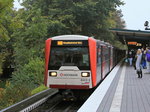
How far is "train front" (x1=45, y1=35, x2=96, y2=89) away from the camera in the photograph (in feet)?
40.0

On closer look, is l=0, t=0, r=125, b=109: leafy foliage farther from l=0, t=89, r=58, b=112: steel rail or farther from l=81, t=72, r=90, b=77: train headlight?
l=81, t=72, r=90, b=77: train headlight

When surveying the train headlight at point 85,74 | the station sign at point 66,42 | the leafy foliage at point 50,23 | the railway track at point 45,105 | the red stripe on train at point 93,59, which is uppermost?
the leafy foliage at point 50,23

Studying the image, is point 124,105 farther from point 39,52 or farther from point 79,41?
point 39,52

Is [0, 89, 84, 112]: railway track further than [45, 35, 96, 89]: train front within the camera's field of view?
No

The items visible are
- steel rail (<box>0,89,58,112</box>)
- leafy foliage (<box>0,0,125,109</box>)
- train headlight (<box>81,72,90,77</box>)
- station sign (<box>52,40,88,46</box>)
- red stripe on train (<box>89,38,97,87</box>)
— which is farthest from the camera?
leafy foliage (<box>0,0,125,109</box>)

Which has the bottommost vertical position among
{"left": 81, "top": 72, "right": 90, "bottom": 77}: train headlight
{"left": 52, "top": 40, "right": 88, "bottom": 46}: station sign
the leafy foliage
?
{"left": 81, "top": 72, "right": 90, "bottom": 77}: train headlight

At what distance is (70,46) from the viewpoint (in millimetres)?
12602

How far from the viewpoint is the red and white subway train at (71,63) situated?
12203mm

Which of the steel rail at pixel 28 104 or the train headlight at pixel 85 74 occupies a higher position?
the train headlight at pixel 85 74

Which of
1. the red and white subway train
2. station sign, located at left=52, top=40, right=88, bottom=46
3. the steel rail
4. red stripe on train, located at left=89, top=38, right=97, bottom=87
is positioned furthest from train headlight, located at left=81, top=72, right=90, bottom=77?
the steel rail

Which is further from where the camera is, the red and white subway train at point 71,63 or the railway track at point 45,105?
the red and white subway train at point 71,63

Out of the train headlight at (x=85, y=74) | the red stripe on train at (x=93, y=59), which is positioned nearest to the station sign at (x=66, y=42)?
the red stripe on train at (x=93, y=59)

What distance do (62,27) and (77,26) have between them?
3.53 m

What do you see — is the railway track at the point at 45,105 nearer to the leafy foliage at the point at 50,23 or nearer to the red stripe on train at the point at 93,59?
the red stripe on train at the point at 93,59
